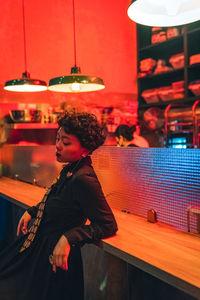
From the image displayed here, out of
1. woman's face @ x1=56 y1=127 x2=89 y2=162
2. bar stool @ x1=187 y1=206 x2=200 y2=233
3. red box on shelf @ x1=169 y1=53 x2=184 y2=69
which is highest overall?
red box on shelf @ x1=169 y1=53 x2=184 y2=69

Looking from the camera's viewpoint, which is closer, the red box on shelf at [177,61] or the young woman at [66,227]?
the young woman at [66,227]

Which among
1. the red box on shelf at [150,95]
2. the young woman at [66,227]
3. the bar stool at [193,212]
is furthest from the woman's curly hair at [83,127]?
the red box on shelf at [150,95]

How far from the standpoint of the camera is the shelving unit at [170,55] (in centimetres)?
432

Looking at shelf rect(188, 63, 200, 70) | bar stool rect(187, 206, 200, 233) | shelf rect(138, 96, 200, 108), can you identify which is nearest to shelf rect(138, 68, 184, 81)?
shelf rect(188, 63, 200, 70)

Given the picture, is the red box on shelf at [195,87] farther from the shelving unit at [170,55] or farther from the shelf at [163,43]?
the shelf at [163,43]

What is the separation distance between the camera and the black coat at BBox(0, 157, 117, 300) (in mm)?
1288

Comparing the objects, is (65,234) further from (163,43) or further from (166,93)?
(163,43)

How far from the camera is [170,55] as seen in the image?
4910 millimetres

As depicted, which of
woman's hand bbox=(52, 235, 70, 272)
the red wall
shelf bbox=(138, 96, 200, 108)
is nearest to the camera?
woman's hand bbox=(52, 235, 70, 272)

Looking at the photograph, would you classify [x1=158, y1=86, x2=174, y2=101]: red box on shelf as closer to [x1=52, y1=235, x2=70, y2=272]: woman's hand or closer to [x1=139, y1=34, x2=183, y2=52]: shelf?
[x1=139, y1=34, x2=183, y2=52]: shelf

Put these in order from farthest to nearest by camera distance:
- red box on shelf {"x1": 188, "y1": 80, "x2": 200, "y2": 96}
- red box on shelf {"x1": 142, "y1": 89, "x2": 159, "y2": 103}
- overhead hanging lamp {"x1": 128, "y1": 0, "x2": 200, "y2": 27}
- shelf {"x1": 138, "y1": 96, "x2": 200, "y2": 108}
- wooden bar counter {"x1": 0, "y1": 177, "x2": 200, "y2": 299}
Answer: red box on shelf {"x1": 142, "y1": 89, "x2": 159, "y2": 103}, shelf {"x1": 138, "y1": 96, "x2": 200, "y2": 108}, red box on shelf {"x1": 188, "y1": 80, "x2": 200, "y2": 96}, overhead hanging lamp {"x1": 128, "y1": 0, "x2": 200, "y2": 27}, wooden bar counter {"x1": 0, "y1": 177, "x2": 200, "y2": 299}

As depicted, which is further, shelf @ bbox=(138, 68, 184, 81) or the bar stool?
shelf @ bbox=(138, 68, 184, 81)

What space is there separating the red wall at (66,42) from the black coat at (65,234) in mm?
2690

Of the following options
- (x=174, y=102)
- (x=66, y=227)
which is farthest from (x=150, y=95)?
(x=66, y=227)
